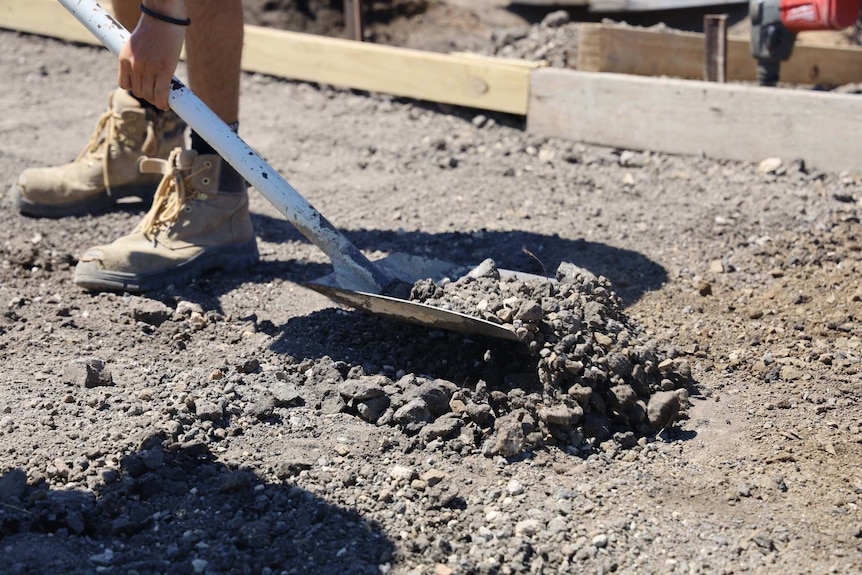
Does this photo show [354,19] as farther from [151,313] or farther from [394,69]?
[151,313]

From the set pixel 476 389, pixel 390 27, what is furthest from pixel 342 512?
pixel 390 27

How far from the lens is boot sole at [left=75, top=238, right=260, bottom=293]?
3.12 meters

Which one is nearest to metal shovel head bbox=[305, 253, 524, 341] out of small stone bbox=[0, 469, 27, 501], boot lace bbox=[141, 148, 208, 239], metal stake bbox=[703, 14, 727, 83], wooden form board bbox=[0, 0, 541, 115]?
boot lace bbox=[141, 148, 208, 239]

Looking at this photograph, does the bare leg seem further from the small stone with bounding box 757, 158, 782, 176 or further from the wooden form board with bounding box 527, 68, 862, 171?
the small stone with bounding box 757, 158, 782, 176

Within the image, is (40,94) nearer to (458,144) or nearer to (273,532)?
(458,144)

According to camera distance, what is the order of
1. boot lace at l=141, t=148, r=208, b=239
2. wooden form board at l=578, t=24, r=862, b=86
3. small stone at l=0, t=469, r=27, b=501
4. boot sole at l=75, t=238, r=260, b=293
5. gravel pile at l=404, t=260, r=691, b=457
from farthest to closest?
wooden form board at l=578, t=24, r=862, b=86 → boot lace at l=141, t=148, r=208, b=239 → boot sole at l=75, t=238, r=260, b=293 → gravel pile at l=404, t=260, r=691, b=457 → small stone at l=0, t=469, r=27, b=501

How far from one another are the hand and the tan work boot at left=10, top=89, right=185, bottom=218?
3.88ft

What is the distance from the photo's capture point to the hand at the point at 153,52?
246 centimetres

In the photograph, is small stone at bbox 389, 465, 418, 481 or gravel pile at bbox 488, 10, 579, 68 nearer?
small stone at bbox 389, 465, 418, 481

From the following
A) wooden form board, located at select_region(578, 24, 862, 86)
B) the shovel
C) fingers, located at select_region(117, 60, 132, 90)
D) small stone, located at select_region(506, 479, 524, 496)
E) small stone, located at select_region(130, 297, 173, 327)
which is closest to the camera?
small stone, located at select_region(506, 479, 524, 496)

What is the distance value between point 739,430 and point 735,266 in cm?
109

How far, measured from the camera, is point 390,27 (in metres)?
6.62

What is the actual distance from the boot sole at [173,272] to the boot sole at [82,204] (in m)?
0.63

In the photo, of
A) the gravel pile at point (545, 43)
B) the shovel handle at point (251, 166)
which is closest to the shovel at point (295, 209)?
the shovel handle at point (251, 166)
